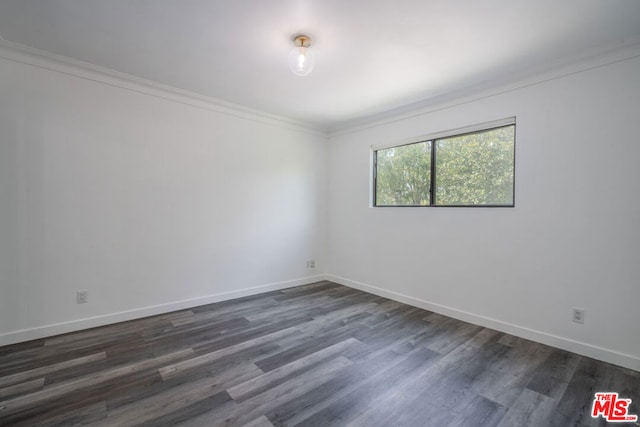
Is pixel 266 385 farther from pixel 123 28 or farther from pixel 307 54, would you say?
pixel 123 28

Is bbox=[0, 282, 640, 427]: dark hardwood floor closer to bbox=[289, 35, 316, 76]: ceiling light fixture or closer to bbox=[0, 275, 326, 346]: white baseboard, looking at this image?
bbox=[0, 275, 326, 346]: white baseboard

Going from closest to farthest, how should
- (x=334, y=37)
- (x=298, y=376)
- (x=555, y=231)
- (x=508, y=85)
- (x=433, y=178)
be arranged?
(x=298, y=376) < (x=334, y=37) < (x=555, y=231) < (x=508, y=85) < (x=433, y=178)

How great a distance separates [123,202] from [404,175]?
10.9ft

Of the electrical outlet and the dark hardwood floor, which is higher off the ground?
the electrical outlet

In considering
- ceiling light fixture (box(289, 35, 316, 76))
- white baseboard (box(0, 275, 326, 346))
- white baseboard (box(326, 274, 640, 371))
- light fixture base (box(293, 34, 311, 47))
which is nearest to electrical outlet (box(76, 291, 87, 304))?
white baseboard (box(0, 275, 326, 346))

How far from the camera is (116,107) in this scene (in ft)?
9.45

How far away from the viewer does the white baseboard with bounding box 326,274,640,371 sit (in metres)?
2.19

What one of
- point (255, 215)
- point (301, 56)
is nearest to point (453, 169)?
point (301, 56)

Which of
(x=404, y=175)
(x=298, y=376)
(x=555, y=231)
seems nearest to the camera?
(x=298, y=376)

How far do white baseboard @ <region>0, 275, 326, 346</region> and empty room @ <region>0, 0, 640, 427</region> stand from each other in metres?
0.02

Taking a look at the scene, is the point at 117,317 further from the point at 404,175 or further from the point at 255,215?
the point at 404,175

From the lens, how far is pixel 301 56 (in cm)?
224

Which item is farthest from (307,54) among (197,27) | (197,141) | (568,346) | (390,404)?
(568,346)

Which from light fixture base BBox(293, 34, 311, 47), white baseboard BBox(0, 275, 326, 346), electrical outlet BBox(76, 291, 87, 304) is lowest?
white baseboard BBox(0, 275, 326, 346)
